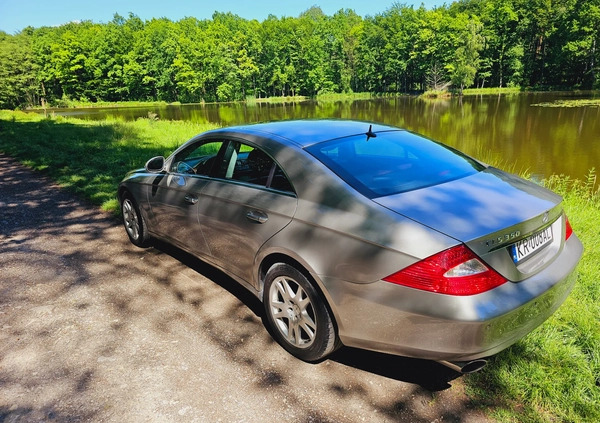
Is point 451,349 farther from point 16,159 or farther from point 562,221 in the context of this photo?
point 16,159

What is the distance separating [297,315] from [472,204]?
1.32 m

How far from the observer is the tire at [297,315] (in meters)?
2.49

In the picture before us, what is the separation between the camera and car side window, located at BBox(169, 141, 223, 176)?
3.58 m

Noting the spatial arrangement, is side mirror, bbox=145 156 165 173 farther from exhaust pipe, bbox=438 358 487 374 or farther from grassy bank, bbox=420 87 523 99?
grassy bank, bbox=420 87 523 99

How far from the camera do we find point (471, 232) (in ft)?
6.61

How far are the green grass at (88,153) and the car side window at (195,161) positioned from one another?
291cm

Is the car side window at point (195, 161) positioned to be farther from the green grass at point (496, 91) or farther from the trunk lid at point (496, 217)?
the green grass at point (496, 91)

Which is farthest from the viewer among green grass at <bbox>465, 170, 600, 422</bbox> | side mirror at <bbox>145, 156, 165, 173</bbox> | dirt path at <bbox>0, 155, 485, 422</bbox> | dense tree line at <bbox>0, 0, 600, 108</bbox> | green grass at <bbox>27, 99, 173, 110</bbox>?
green grass at <bbox>27, 99, 173, 110</bbox>

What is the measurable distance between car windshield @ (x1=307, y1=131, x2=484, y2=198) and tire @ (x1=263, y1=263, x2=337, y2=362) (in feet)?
2.41

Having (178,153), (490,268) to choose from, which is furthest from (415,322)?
(178,153)

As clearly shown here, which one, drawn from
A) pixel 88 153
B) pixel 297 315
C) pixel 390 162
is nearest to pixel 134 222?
pixel 297 315

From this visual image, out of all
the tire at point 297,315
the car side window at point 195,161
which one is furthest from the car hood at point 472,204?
the car side window at point 195,161

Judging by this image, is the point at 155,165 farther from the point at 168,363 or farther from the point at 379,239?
the point at 379,239

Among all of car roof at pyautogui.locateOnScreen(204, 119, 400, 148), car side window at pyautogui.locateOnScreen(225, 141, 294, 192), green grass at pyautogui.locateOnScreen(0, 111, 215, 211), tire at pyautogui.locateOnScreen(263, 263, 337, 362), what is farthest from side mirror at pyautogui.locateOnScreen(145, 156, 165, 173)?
green grass at pyautogui.locateOnScreen(0, 111, 215, 211)
